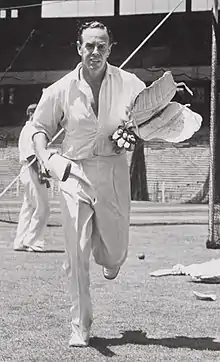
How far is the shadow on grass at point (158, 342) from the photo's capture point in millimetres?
5500

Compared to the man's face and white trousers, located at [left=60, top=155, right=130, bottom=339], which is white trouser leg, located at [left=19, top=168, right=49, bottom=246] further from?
the man's face

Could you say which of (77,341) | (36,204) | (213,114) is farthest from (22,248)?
(77,341)

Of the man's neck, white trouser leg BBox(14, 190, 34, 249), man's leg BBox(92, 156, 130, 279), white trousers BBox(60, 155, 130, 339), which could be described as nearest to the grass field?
white trousers BBox(60, 155, 130, 339)

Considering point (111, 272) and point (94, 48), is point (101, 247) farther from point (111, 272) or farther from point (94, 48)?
point (94, 48)

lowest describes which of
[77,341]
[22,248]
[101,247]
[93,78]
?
[22,248]

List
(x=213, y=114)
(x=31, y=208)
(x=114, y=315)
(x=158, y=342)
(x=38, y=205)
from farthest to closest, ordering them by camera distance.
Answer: (x=31, y=208) < (x=38, y=205) < (x=213, y=114) < (x=114, y=315) < (x=158, y=342)

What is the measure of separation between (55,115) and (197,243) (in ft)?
25.8

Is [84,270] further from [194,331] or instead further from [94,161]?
[194,331]

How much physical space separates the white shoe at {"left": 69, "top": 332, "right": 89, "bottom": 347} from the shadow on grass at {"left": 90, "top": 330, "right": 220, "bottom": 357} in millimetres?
78

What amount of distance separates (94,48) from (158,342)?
1929 mm

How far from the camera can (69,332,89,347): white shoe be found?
213 inches

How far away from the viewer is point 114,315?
21.7 ft

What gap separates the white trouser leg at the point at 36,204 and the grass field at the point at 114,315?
2.96 ft

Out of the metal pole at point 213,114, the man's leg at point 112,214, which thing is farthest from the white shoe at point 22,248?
the man's leg at point 112,214
